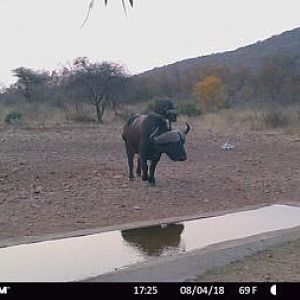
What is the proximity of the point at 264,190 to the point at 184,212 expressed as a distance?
8.97 ft

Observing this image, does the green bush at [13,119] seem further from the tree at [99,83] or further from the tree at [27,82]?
the tree at [27,82]

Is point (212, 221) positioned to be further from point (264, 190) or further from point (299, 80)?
point (299, 80)

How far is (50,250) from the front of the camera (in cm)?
840

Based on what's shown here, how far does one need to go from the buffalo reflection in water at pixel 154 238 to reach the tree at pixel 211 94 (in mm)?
38864

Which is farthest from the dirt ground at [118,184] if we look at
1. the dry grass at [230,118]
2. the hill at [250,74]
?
the hill at [250,74]

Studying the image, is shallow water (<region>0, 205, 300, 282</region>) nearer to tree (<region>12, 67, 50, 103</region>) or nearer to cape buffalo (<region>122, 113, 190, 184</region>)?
cape buffalo (<region>122, 113, 190, 184</region>)

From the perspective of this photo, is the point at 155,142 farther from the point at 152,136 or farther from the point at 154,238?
the point at 154,238

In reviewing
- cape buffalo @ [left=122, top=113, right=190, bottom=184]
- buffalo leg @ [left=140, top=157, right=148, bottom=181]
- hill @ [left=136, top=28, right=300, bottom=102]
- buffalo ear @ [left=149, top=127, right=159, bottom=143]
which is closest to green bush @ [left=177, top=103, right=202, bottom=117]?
hill @ [left=136, top=28, right=300, bottom=102]

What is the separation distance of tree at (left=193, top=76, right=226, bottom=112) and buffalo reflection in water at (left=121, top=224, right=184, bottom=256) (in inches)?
1530

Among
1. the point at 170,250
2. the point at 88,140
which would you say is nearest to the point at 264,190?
the point at 170,250

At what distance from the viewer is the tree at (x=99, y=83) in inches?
1831

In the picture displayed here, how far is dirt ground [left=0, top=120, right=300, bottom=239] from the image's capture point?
1066 centimetres
